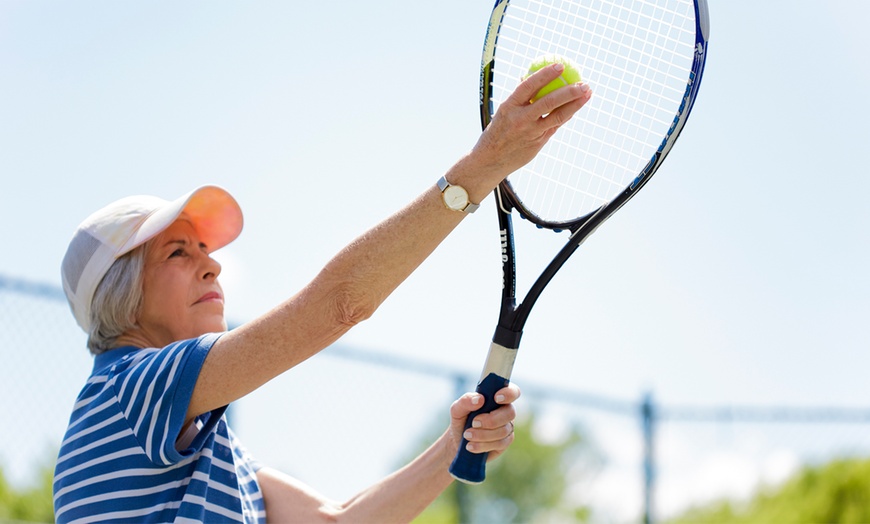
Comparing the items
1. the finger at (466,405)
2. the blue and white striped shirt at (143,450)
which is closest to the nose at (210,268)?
the blue and white striped shirt at (143,450)

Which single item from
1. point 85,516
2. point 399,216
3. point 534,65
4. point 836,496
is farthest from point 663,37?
point 836,496

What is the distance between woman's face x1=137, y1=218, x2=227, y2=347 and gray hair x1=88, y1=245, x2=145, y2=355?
3 cm

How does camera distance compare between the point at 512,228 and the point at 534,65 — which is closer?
the point at 534,65

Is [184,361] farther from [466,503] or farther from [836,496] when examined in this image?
[836,496]

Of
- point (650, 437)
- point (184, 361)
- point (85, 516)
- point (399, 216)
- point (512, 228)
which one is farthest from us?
point (650, 437)

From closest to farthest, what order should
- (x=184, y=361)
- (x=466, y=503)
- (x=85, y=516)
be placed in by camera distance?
(x=184, y=361), (x=85, y=516), (x=466, y=503)

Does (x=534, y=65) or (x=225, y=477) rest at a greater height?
(x=534, y=65)

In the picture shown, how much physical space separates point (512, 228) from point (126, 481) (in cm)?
91

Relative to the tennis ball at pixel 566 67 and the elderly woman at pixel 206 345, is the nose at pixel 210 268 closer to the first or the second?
the elderly woman at pixel 206 345

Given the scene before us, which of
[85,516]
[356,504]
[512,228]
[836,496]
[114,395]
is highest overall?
[512,228]

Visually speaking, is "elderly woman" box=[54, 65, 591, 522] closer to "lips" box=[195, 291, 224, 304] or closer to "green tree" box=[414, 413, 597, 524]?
"lips" box=[195, 291, 224, 304]

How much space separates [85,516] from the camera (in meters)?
1.88

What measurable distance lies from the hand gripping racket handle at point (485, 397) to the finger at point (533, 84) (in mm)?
579

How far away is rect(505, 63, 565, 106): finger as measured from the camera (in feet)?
5.23
